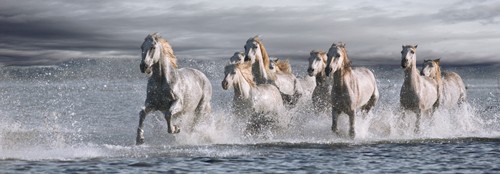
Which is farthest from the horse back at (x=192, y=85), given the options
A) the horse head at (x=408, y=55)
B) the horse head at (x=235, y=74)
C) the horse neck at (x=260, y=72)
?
the horse head at (x=408, y=55)

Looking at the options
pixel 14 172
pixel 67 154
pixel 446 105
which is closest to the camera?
pixel 14 172

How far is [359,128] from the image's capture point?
60.2 ft

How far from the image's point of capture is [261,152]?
50.4 ft

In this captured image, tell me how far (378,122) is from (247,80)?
152 inches

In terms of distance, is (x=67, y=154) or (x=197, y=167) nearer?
(x=197, y=167)

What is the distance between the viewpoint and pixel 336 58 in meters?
17.0

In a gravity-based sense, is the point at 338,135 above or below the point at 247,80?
below

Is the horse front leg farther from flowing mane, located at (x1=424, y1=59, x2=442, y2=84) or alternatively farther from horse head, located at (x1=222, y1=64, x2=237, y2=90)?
flowing mane, located at (x1=424, y1=59, x2=442, y2=84)

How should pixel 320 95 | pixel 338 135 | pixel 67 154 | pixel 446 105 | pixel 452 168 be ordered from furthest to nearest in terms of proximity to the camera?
pixel 446 105, pixel 320 95, pixel 338 135, pixel 67 154, pixel 452 168

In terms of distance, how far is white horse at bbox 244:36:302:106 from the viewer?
19.8 meters

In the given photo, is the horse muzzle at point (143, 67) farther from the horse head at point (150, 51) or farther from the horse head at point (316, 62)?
the horse head at point (316, 62)

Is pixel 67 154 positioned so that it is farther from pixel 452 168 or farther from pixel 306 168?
pixel 452 168

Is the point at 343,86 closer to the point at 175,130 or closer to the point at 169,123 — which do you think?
the point at 175,130

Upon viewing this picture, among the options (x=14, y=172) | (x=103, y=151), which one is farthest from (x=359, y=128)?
(x=14, y=172)
